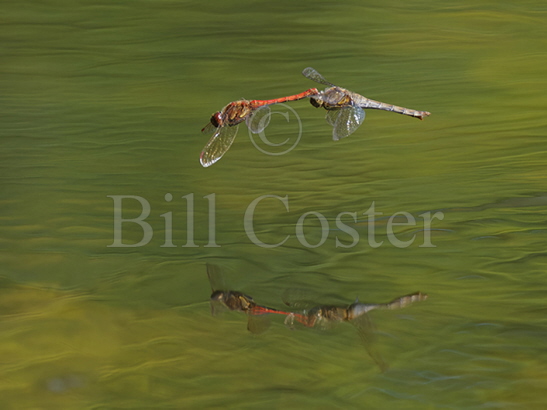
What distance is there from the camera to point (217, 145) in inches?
91.0

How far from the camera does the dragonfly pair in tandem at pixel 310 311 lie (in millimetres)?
1589

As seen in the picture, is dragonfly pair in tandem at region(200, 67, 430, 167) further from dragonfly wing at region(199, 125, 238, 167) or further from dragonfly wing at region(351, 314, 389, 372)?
dragonfly wing at region(351, 314, 389, 372)

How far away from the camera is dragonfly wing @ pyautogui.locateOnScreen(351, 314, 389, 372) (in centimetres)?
145

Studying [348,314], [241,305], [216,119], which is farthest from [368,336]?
Result: [216,119]

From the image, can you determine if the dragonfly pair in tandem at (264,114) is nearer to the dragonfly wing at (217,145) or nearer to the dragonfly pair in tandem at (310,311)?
the dragonfly wing at (217,145)

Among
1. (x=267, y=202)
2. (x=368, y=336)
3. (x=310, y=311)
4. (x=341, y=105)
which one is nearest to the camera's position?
(x=368, y=336)

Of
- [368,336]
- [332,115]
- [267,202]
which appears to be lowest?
[368,336]

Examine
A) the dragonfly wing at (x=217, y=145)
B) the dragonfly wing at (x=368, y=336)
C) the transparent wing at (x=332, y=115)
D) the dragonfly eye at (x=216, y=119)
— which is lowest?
the dragonfly wing at (x=368, y=336)

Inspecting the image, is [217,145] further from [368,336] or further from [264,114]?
[368,336]

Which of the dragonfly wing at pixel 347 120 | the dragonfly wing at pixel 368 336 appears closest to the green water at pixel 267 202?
the dragonfly wing at pixel 368 336

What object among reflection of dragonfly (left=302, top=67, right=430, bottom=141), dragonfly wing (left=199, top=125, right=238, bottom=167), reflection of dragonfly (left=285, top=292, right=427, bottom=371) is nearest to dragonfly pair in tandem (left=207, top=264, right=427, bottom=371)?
reflection of dragonfly (left=285, top=292, right=427, bottom=371)

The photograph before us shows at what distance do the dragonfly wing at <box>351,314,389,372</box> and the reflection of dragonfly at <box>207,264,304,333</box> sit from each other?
12 centimetres

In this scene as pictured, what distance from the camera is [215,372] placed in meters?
1.44

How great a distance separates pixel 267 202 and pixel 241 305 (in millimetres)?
585
